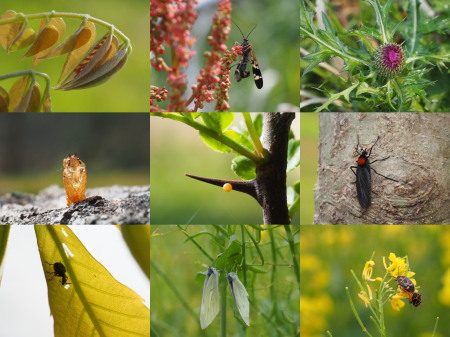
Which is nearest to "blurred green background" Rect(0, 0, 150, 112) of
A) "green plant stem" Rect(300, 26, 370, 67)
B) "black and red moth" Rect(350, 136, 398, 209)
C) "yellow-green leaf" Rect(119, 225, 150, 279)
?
"yellow-green leaf" Rect(119, 225, 150, 279)

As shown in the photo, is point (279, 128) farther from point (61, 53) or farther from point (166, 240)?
point (61, 53)

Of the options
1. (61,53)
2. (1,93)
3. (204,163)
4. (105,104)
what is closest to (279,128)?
(204,163)

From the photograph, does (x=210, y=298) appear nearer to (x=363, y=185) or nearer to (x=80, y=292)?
(x=80, y=292)

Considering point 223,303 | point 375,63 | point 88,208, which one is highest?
point 375,63

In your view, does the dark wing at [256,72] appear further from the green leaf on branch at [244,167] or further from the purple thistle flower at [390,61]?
the purple thistle flower at [390,61]

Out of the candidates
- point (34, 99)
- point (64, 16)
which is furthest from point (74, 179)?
point (64, 16)

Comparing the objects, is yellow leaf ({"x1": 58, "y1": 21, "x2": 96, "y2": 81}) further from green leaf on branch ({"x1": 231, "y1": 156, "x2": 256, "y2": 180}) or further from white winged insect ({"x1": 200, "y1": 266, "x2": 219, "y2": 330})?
white winged insect ({"x1": 200, "y1": 266, "x2": 219, "y2": 330})
